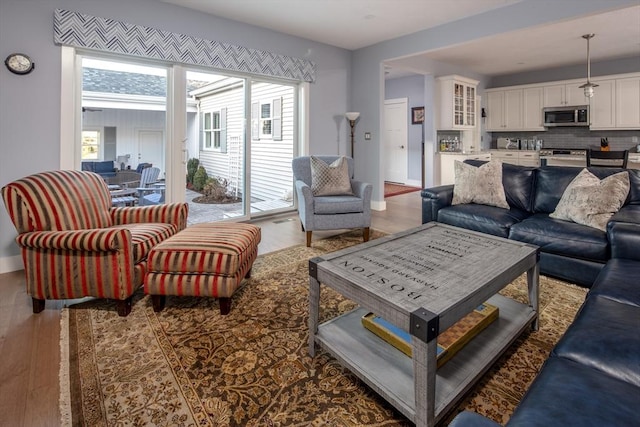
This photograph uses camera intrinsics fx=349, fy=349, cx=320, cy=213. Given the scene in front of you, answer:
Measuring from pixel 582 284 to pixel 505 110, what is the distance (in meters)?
6.21

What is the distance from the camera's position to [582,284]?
8.54ft

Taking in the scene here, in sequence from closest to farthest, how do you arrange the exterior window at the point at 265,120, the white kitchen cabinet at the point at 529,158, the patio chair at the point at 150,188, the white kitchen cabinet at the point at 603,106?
the patio chair at the point at 150,188
the exterior window at the point at 265,120
the white kitchen cabinet at the point at 603,106
the white kitchen cabinet at the point at 529,158

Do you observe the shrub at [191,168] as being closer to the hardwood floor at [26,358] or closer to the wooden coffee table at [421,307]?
the hardwood floor at [26,358]

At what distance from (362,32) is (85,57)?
3.38 m

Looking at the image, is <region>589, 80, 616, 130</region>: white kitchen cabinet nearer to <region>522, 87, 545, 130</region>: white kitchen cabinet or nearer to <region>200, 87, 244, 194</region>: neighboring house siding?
<region>522, 87, 545, 130</region>: white kitchen cabinet

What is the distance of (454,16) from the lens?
13.9 feet

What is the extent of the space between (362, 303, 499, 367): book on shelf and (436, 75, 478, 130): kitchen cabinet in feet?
18.0

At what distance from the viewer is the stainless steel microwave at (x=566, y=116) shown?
6.66 metres

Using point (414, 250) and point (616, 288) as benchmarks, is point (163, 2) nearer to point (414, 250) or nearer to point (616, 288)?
point (414, 250)

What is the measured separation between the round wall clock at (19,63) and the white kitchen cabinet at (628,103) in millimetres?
8630

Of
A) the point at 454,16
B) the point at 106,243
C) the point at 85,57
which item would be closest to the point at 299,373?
the point at 106,243

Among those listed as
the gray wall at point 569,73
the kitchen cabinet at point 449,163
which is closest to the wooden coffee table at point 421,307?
the kitchen cabinet at point 449,163

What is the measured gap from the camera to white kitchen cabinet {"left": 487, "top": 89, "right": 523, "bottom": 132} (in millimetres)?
7531

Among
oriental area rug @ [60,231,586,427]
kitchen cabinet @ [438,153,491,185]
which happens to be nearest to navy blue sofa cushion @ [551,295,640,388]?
oriental area rug @ [60,231,586,427]
